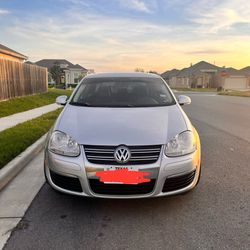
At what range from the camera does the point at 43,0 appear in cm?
1044

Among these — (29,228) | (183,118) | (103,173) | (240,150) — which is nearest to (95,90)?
(183,118)

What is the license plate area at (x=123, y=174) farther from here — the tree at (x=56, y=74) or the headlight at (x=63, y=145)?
the tree at (x=56, y=74)

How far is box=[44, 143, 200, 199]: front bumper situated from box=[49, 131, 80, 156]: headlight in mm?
54

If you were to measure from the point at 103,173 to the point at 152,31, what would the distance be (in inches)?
618

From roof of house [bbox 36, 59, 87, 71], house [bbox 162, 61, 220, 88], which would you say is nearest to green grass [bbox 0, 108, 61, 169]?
house [bbox 162, 61, 220, 88]

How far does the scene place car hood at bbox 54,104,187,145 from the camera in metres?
2.98

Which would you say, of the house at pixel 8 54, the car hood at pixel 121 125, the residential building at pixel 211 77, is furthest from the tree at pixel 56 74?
the car hood at pixel 121 125

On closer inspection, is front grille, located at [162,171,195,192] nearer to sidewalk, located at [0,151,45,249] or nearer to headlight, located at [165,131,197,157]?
headlight, located at [165,131,197,157]

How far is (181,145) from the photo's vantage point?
310cm

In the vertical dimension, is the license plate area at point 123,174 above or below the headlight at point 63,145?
below

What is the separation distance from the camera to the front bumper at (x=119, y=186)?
288 cm

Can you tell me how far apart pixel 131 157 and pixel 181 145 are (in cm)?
61

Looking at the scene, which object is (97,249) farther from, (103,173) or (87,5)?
(87,5)

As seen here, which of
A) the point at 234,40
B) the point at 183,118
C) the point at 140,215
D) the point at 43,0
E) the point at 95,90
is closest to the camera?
the point at 140,215
